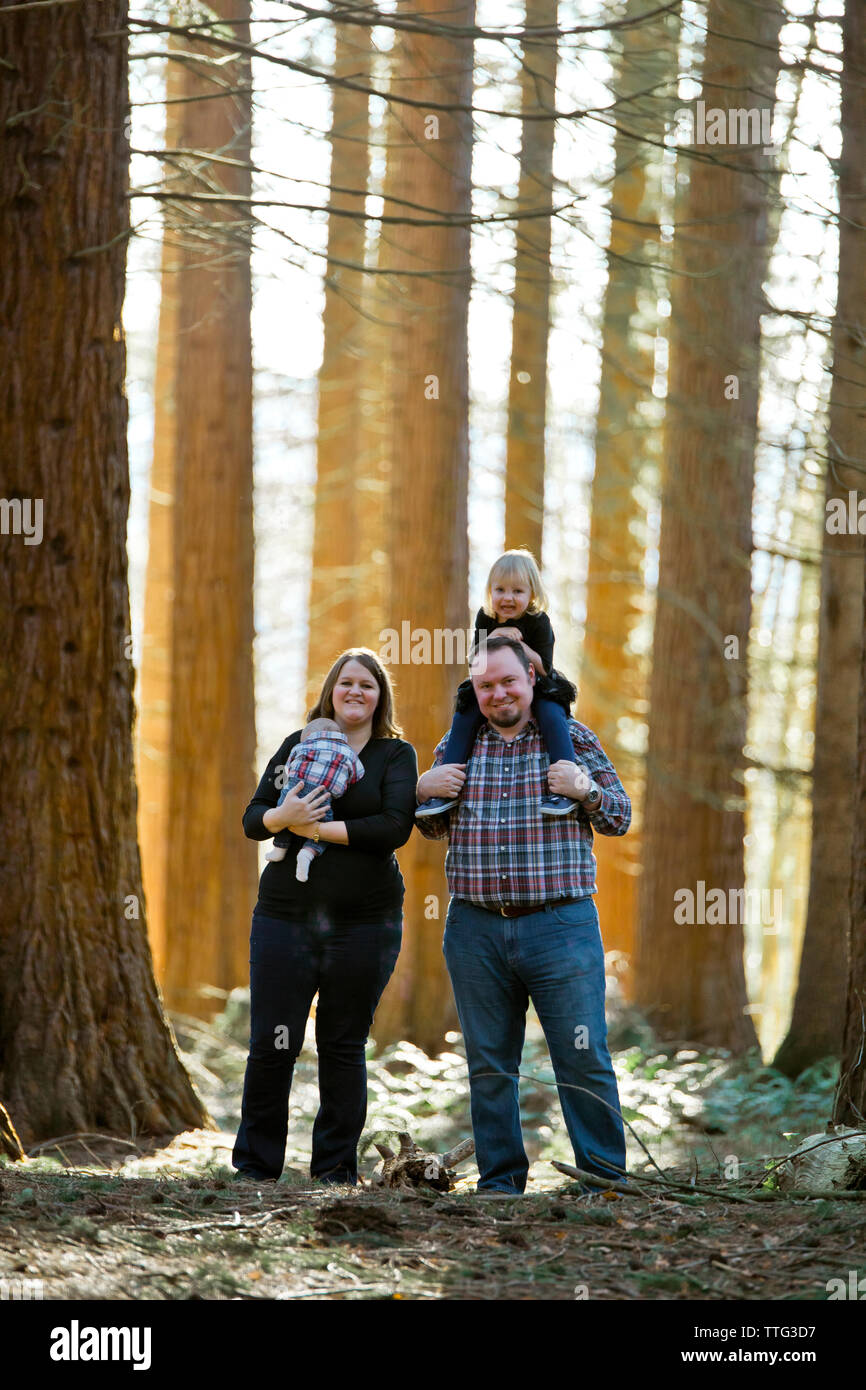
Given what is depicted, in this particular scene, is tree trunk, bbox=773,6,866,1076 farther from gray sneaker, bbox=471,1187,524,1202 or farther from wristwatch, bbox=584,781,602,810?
gray sneaker, bbox=471,1187,524,1202

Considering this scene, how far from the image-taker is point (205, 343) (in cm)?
1114

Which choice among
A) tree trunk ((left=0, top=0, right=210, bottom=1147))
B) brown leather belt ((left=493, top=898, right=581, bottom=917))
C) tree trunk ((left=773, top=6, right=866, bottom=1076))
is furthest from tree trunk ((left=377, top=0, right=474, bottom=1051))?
brown leather belt ((left=493, top=898, right=581, bottom=917))

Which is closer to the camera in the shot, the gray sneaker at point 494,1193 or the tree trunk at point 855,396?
the gray sneaker at point 494,1193

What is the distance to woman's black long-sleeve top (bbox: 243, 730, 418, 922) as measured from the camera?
480 centimetres

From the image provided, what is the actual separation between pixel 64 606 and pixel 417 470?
5.14m

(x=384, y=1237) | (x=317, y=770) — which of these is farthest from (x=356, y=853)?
(x=384, y=1237)

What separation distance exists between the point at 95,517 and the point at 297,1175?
2.89m

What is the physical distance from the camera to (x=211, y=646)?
1098cm

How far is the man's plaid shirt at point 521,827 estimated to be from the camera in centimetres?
453

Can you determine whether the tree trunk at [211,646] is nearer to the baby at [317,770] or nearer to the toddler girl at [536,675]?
the toddler girl at [536,675]

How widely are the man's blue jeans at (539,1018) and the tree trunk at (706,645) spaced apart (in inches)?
237

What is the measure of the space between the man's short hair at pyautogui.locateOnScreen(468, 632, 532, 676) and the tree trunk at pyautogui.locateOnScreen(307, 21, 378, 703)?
10335 mm

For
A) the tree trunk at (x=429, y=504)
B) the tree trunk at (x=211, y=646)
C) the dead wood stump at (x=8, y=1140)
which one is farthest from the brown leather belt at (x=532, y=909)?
the tree trunk at (x=211, y=646)
